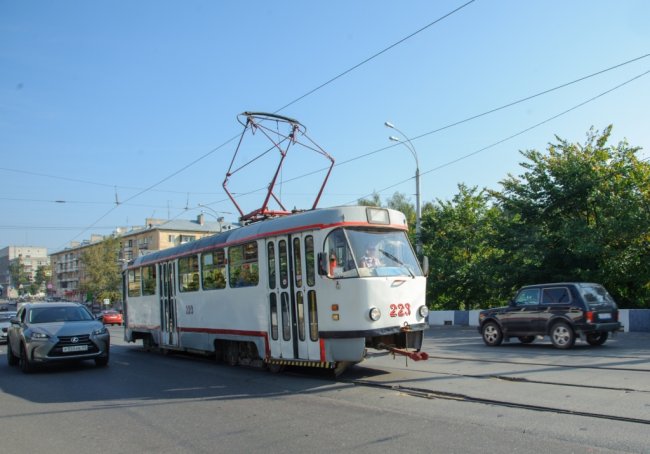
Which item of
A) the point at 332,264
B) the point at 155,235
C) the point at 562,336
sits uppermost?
the point at 155,235

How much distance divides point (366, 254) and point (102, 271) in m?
78.2

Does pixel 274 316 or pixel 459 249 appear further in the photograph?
pixel 459 249

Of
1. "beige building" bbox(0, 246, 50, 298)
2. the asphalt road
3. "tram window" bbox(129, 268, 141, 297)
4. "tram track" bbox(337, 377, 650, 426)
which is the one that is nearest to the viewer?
the asphalt road

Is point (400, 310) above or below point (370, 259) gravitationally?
below

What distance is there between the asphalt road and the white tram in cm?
61

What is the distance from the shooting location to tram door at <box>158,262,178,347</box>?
1564 cm

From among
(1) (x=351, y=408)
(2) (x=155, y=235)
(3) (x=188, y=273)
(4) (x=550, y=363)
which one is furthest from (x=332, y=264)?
(2) (x=155, y=235)

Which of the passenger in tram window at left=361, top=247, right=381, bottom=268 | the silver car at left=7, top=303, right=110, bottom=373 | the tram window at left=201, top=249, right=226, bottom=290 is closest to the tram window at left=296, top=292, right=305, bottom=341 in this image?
the passenger in tram window at left=361, top=247, right=381, bottom=268

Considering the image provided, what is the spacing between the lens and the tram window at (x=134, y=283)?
18.4 m

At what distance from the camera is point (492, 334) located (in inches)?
640

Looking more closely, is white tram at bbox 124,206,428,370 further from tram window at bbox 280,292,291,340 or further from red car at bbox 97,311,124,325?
red car at bbox 97,311,124,325

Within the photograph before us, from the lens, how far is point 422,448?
19.5 feet

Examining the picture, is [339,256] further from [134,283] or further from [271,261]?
[134,283]

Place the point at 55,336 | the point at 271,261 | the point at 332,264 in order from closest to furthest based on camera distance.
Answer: the point at 332,264, the point at 271,261, the point at 55,336
